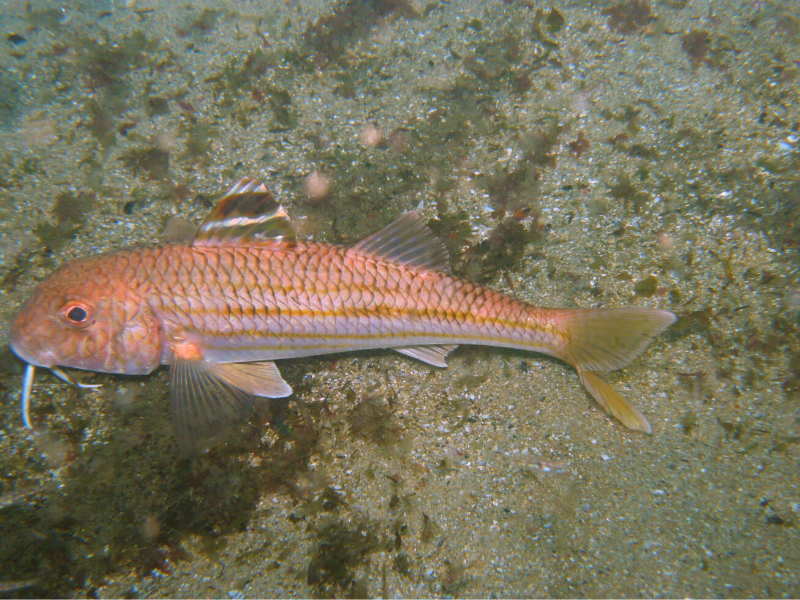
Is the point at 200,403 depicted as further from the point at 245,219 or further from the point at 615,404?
the point at 615,404

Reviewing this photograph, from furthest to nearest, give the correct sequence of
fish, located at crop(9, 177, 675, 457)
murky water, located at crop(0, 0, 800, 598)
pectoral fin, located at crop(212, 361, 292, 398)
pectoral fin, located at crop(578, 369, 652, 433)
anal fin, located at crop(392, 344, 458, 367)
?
anal fin, located at crop(392, 344, 458, 367), pectoral fin, located at crop(212, 361, 292, 398), pectoral fin, located at crop(578, 369, 652, 433), fish, located at crop(9, 177, 675, 457), murky water, located at crop(0, 0, 800, 598)

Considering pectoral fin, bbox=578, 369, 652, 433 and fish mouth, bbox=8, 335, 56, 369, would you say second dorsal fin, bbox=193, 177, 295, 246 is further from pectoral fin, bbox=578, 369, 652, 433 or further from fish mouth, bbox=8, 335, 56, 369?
pectoral fin, bbox=578, 369, 652, 433

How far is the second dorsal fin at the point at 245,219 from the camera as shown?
285 cm

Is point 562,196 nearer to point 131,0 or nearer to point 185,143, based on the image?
point 185,143

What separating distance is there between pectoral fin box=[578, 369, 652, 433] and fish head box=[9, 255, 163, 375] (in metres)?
3.22

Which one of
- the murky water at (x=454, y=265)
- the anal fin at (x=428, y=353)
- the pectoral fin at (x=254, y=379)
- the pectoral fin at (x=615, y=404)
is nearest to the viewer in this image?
the murky water at (x=454, y=265)

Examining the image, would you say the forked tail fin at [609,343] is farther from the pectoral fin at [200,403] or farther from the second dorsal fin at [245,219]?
the pectoral fin at [200,403]

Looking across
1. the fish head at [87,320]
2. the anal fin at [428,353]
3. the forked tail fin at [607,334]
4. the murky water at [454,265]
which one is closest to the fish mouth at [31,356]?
the fish head at [87,320]

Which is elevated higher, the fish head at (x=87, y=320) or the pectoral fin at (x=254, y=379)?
the fish head at (x=87, y=320)

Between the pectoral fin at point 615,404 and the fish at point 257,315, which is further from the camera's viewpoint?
the pectoral fin at point 615,404

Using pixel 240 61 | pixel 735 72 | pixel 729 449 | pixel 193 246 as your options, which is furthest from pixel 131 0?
pixel 729 449

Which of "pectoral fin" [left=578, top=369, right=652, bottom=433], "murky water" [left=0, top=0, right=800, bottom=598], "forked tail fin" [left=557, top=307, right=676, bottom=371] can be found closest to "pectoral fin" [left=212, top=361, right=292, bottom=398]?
"murky water" [left=0, top=0, right=800, bottom=598]

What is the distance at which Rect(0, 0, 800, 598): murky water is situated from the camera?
2.60 metres

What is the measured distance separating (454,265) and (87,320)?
2960 mm
